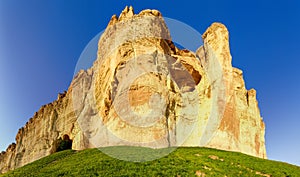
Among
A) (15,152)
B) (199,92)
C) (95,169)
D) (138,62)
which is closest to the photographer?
(95,169)

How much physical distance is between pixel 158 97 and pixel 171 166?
1607cm

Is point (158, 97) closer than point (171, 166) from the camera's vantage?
No

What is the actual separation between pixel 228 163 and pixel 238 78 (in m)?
37.5

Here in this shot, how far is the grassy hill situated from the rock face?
6.71m

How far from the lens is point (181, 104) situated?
48219 mm

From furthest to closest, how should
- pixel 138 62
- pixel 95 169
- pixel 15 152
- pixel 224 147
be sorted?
pixel 15 152, pixel 138 62, pixel 224 147, pixel 95 169

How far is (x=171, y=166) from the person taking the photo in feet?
88.7

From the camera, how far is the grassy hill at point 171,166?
26.1 meters

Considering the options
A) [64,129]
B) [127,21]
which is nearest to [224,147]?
[127,21]

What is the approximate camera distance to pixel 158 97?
138 ft

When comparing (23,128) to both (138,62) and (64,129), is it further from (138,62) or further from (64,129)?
(138,62)

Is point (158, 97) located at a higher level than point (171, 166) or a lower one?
higher

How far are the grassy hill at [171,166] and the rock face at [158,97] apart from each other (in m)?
6.71

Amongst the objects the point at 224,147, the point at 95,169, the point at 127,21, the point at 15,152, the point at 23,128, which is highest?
the point at 127,21
